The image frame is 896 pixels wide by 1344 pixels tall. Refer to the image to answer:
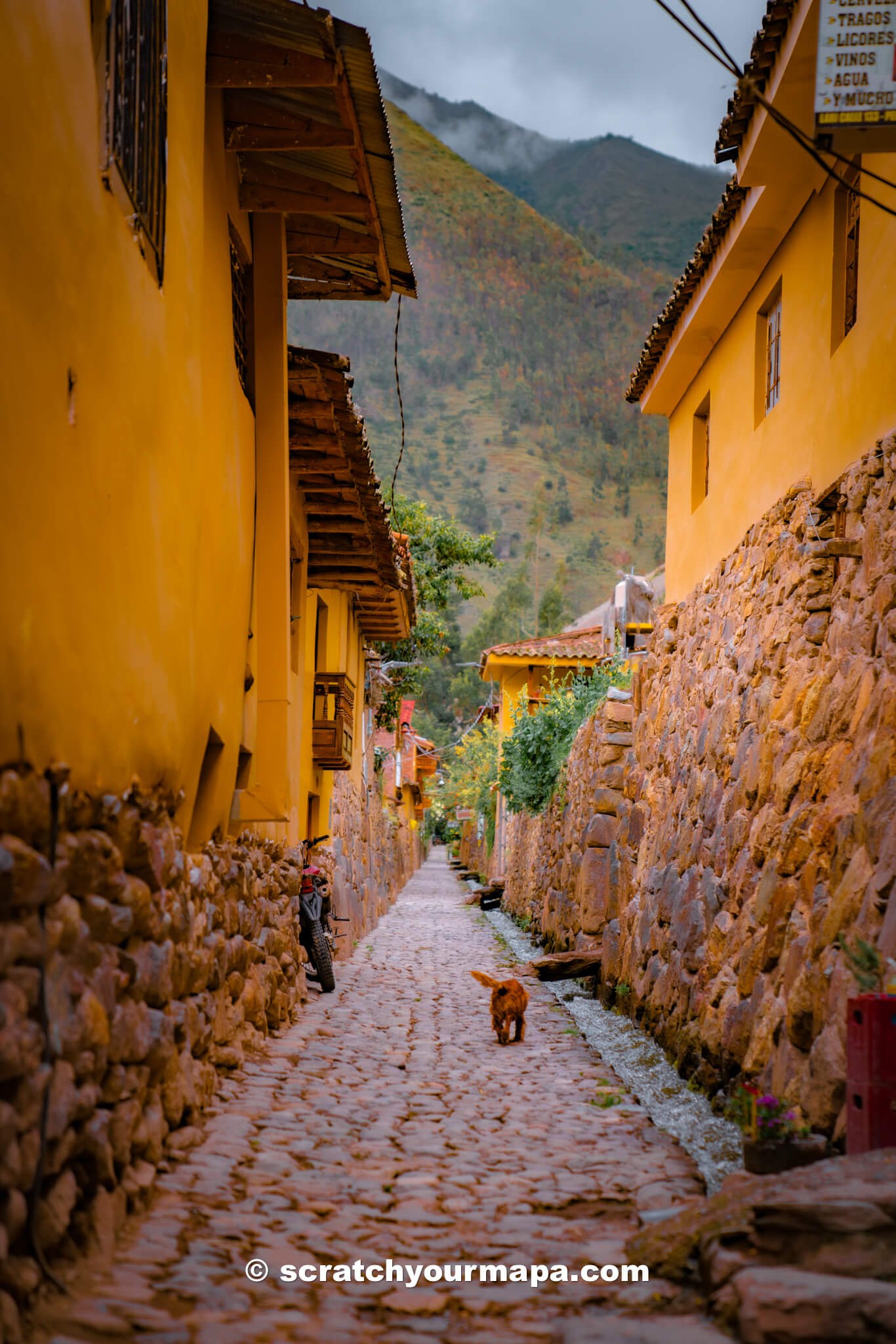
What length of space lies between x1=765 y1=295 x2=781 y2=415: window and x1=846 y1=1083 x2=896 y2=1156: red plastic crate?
5.42 m

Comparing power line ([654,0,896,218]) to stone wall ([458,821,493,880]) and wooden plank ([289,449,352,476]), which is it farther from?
stone wall ([458,821,493,880])

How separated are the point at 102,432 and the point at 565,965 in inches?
348

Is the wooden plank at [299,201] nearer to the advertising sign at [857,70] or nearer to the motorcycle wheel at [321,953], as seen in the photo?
the advertising sign at [857,70]

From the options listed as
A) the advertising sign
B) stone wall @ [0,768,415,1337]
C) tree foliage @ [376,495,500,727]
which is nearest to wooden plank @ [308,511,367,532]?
stone wall @ [0,768,415,1337]

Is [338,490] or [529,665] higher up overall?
[338,490]

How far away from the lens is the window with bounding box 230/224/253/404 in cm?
769

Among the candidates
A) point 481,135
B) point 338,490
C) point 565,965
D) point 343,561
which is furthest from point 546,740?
point 481,135

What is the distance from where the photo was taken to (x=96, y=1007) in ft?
13.4

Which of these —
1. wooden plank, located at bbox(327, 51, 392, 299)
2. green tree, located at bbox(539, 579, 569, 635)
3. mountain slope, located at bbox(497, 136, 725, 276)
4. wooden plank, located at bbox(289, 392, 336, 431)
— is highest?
mountain slope, located at bbox(497, 136, 725, 276)

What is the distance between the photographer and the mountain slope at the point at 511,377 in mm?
77500

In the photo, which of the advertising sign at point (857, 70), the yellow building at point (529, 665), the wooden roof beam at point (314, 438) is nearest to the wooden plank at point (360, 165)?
the wooden roof beam at point (314, 438)

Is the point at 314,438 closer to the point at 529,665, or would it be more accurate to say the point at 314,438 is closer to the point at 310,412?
the point at 310,412

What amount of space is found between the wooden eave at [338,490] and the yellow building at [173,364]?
0.13 ft

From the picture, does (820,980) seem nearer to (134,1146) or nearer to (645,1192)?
(645,1192)
